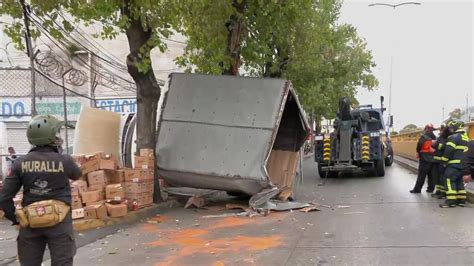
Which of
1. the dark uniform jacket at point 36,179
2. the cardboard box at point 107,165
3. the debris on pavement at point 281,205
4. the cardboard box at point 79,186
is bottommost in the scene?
the debris on pavement at point 281,205

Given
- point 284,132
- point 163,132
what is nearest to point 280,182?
point 284,132

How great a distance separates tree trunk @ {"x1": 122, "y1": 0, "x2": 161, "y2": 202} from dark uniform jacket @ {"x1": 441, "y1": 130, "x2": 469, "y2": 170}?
6.09 meters

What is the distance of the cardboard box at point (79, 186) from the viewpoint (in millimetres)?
9055

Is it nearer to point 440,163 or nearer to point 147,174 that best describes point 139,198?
point 147,174

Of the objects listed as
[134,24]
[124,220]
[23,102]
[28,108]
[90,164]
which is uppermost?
[134,24]

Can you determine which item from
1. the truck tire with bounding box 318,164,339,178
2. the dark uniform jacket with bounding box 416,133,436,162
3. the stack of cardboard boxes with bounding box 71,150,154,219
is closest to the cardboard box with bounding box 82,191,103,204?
the stack of cardboard boxes with bounding box 71,150,154,219

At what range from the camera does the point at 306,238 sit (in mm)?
7859

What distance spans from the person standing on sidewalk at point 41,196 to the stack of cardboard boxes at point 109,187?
189 inches

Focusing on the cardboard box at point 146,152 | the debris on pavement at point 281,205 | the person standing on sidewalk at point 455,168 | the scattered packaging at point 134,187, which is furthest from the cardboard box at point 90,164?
the person standing on sidewalk at point 455,168

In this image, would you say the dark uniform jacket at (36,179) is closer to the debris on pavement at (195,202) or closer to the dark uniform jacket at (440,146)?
the debris on pavement at (195,202)

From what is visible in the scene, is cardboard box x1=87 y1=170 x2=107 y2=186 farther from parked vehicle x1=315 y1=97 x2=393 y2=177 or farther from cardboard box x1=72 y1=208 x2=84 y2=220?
parked vehicle x1=315 y1=97 x2=393 y2=177

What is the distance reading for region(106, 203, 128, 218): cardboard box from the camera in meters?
9.37

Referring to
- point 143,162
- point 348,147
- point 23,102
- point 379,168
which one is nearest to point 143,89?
point 143,162

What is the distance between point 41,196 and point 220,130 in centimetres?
696
